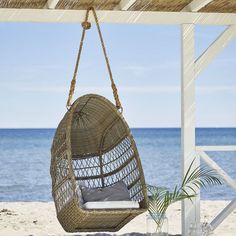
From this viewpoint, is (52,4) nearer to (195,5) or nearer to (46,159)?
(195,5)

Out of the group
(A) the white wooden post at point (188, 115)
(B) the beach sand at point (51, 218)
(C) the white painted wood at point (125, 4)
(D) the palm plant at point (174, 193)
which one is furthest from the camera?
(B) the beach sand at point (51, 218)

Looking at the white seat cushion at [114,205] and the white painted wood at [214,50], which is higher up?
the white painted wood at [214,50]

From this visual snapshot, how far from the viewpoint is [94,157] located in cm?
602

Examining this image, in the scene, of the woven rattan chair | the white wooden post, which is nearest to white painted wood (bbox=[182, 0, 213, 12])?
the white wooden post

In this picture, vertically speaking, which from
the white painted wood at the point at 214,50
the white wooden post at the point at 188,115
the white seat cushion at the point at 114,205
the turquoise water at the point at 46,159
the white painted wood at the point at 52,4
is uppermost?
the white painted wood at the point at 52,4

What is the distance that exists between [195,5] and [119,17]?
2.21ft

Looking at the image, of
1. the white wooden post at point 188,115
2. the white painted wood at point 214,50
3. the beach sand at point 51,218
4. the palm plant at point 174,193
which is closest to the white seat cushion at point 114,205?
the palm plant at point 174,193

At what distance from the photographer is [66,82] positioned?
21.0 meters

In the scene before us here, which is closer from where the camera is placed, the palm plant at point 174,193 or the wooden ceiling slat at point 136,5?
the wooden ceiling slat at point 136,5

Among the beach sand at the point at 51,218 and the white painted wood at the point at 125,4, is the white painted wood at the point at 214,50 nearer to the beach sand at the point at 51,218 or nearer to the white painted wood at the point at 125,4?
the white painted wood at the point at 125,4

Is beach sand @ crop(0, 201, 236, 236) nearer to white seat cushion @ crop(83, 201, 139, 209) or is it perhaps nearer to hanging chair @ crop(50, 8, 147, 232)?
hanging chair @ crop(50, 8, 147, 232)

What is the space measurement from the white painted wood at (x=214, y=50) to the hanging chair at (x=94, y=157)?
1.03m

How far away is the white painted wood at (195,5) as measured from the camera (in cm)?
567

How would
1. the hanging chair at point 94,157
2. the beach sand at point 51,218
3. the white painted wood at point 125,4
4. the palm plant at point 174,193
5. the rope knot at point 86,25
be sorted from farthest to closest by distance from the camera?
the beach sand at point 51,218 → the palm plant at point 174,193 → the white painted wood at point 125,4 → the rope knot at point 86,25 → the hanging chair at point 94,157
